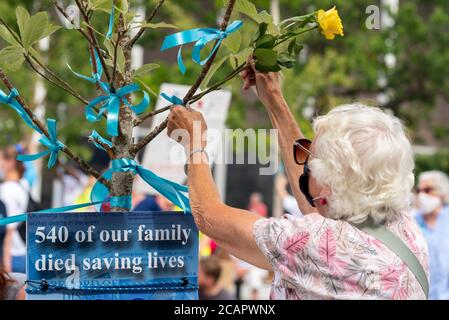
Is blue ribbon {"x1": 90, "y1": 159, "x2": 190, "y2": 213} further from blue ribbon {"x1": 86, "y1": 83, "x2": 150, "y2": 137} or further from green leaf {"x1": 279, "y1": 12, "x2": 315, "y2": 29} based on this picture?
green leaf {"x1": 279, "y1": 12, "x2": 315, "y2": 29}

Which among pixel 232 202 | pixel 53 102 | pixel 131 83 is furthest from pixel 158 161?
pixel 232 202

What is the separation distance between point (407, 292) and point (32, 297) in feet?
3.05

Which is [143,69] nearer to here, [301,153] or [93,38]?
[93,38]

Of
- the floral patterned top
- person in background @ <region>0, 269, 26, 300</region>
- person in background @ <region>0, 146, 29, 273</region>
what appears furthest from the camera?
person in background @ <region>0, 146, 29, 273</region>

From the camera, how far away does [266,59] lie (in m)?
2.43

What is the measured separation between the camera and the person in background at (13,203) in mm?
7020

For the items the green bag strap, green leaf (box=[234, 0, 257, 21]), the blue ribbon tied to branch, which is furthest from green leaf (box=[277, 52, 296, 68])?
the green bag strap

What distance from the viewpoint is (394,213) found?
85.7 inches

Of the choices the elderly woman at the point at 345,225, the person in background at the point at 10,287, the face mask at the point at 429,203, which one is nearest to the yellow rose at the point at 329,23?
the elderly woman at the point at 345,225

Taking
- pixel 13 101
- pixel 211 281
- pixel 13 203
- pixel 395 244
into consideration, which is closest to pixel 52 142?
pixel 13 101

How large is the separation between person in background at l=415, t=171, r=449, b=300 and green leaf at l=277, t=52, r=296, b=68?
4702 mm

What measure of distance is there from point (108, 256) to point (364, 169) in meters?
0.71

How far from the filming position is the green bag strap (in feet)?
6.95

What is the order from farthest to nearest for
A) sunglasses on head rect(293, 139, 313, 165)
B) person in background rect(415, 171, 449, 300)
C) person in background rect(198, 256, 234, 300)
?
person in background rect(415, 171, 449, 300) → person in background rect(198, 256, 234, 300) → sunglasses on head rect(293, 139, 313, 165)
